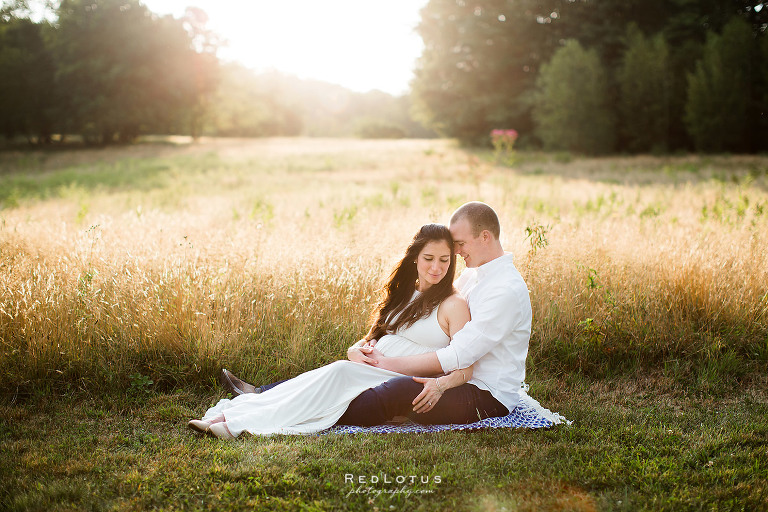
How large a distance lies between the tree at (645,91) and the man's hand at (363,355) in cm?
3330

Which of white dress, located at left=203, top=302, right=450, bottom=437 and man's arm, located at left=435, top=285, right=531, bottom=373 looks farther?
white dress, located at left=203, top=302, right=450, bottom=437

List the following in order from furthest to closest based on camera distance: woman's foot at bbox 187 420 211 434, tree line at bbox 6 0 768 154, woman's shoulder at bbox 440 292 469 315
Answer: tree line at bbox 6 0 768 154 < woman's shoulder at bbox 440 292 469 315 < woman's foot at bbox 187 420 211 434

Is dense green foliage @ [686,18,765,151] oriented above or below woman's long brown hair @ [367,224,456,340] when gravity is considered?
above

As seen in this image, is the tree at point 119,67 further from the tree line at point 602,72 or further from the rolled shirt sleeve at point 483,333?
the rolled shirt sleeve at point 483,333

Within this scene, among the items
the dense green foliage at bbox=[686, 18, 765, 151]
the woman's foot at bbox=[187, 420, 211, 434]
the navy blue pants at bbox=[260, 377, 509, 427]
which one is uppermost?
the dense green foliage at bbox=[686, 18, 765, 151]

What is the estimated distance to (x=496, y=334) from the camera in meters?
3.70

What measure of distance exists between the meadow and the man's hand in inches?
21.6

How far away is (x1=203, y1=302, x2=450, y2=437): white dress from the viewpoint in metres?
3.83

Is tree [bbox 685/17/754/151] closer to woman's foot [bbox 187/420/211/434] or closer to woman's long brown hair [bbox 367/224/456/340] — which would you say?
woman's long brown hair [bbox 367/224/456/340]

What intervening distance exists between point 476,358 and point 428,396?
0.42 meters

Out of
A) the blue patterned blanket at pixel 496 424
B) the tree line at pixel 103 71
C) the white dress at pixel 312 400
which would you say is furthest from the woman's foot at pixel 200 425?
the tree line at pixel 103 71

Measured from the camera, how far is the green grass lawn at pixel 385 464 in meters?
3.06

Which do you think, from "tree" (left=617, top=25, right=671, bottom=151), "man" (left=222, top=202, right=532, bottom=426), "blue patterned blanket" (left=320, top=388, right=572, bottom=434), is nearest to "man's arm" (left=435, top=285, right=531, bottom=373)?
"man" (left=222, top=202, right=532, bottom=426)

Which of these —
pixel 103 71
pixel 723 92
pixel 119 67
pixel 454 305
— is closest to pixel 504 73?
pixel 723 92
